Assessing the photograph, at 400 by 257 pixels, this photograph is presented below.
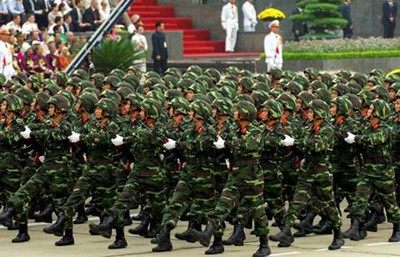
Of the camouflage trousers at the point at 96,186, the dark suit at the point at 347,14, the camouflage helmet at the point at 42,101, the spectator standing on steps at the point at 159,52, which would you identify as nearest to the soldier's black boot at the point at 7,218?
the camouflage helmet at the point at 42,101

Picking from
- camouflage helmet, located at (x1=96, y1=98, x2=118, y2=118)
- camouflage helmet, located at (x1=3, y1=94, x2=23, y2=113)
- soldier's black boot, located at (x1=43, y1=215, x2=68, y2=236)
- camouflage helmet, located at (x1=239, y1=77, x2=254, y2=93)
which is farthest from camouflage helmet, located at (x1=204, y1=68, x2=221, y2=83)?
soldier's black boot, located at (x1=43, y1=215, x2=68, y2=236)

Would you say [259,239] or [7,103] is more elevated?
[7,103]

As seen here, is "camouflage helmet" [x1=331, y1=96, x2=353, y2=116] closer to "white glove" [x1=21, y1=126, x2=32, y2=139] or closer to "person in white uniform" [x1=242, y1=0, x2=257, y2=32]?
"white glove" [x1=21, y1=126, x2=32, y2=139]

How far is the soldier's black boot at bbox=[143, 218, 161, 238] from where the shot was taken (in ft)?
76.3

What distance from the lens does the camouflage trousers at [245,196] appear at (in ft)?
71.1

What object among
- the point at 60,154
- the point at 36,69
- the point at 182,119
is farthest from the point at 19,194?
the point at 36,69

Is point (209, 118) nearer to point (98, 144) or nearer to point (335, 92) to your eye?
point (98, 144)

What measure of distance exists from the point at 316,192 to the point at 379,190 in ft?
3.40

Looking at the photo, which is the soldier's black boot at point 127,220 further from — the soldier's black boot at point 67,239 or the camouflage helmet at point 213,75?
the camouflage helmet at point 213,75

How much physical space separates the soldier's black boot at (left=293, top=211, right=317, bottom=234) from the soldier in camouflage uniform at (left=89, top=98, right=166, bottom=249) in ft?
6.90

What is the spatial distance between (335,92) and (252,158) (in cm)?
354

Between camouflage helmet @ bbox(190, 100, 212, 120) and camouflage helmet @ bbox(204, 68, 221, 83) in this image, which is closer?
camouflage helmet @ bbox(190, 100, 212, 120)

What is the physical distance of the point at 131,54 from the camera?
3578cm

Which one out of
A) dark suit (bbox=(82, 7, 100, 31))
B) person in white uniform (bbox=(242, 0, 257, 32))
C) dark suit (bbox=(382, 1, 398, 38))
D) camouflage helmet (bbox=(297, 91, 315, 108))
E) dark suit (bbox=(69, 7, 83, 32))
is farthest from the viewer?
dark suit (bbox=(382, 1, 398, 38))
